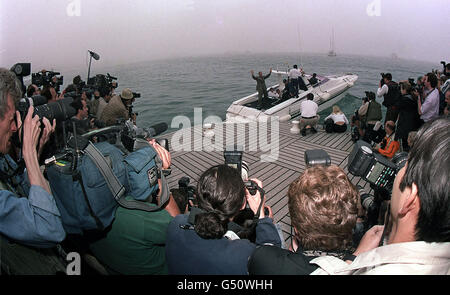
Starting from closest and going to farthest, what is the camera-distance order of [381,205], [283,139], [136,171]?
[136,171] < [381,205] < [283,139]

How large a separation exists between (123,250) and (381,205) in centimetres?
174

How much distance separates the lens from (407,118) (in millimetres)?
4469

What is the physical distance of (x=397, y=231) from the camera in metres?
0.82

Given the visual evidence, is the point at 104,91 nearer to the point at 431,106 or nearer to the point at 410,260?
the point at 410,260

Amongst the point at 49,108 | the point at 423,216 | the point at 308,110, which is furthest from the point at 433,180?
the point at 308,110

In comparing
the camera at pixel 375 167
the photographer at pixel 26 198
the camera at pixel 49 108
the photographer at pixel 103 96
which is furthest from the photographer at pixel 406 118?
the photographer at pixel 103 96

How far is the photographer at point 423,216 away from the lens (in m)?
0.70

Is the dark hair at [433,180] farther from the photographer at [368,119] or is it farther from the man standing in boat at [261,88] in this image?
the man standing in boat at [261,88]

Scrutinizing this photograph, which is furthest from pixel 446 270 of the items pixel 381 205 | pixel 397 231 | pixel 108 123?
pixel 108 123

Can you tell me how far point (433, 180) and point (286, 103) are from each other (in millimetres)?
9217

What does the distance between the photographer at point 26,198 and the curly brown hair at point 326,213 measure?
117 cm

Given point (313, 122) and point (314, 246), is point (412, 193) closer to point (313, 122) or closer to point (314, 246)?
point (314, 246)

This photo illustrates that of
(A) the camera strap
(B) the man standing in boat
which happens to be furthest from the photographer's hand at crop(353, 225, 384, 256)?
(B) the man standing in boat
